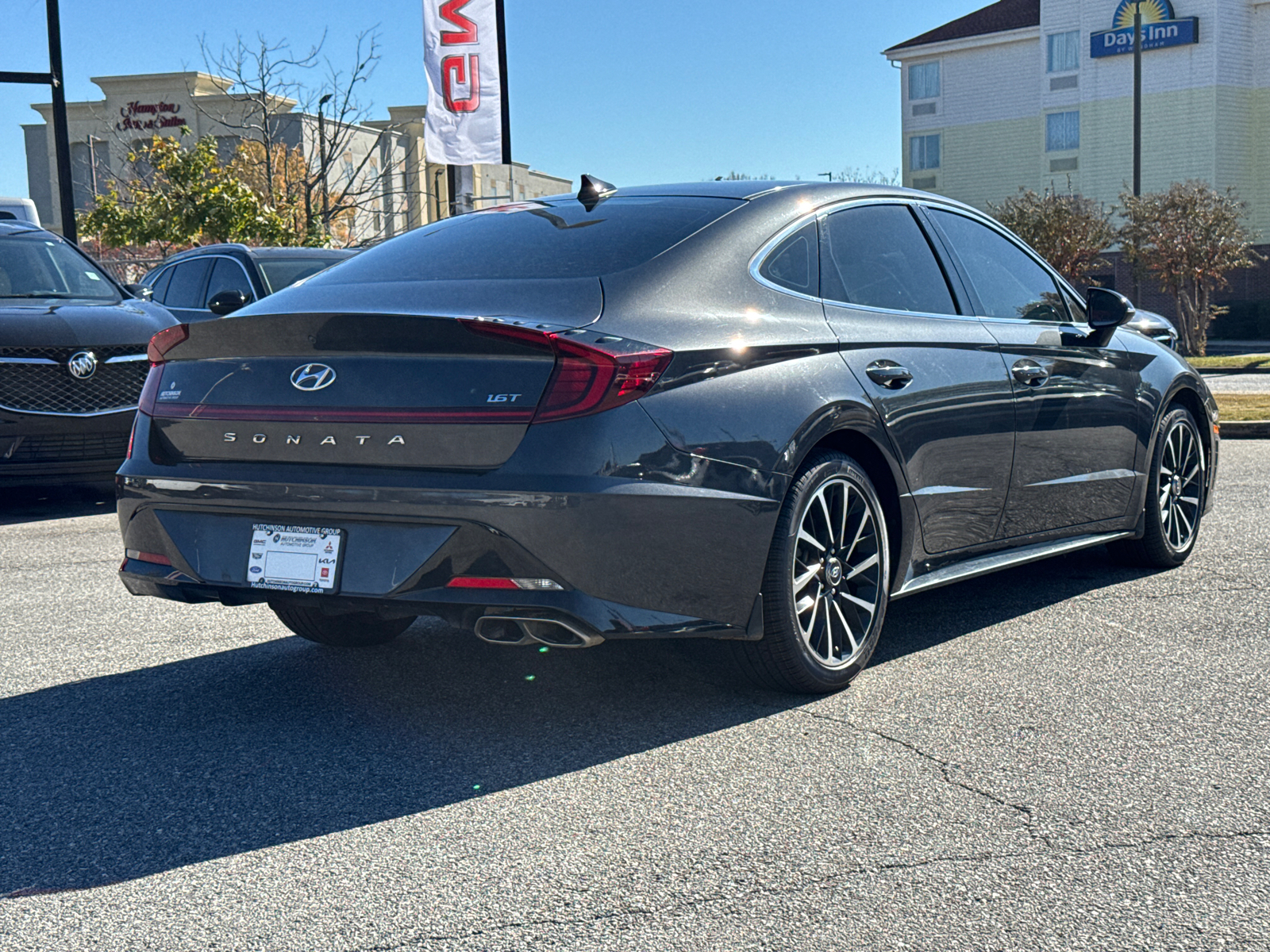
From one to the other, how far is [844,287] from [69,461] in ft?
19.3

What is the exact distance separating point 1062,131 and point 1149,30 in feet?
15.6

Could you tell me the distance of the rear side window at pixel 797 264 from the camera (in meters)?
4.61

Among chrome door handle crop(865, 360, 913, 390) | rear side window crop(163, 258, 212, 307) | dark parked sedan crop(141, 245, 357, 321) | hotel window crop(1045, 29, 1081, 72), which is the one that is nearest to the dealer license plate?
chrome door handle crop(865, 360, 913, 390)

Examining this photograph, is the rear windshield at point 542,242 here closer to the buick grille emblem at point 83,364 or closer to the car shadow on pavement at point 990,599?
Answer: the car shadow on pavement at point 990,599

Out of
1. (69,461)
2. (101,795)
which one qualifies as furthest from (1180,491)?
(69,461)

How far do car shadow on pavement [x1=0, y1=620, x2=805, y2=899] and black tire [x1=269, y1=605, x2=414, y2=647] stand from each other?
48mm

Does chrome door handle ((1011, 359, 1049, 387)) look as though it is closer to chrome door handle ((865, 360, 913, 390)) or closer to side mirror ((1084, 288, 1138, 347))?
side mirror ((1084, 288, 1138, 347))

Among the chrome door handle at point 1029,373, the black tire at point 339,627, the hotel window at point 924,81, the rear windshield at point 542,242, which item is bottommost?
the black tire at point 339,627

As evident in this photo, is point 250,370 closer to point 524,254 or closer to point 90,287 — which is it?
point 524,254

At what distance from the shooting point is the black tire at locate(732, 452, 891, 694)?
4270 mm

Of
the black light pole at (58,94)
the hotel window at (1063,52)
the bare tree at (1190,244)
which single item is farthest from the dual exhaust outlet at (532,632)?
the hotel window at (1063,52)

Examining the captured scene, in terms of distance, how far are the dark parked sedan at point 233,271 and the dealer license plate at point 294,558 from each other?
25.8 feet

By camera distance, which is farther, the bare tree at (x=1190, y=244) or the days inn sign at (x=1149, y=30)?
the days inn sign at (x=1149, y=30)

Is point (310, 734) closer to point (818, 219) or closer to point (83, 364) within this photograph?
point (818, 219)
